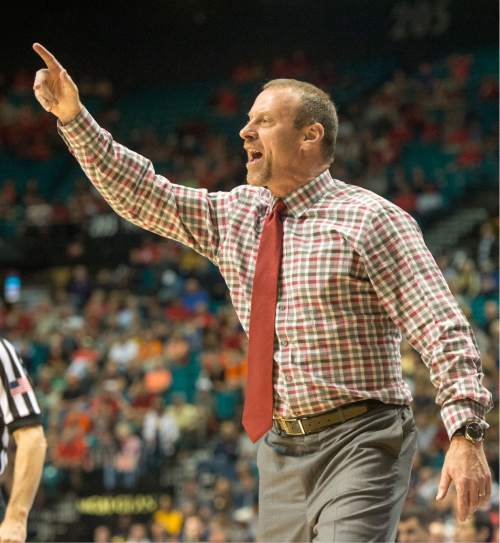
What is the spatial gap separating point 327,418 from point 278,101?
3.26 feet

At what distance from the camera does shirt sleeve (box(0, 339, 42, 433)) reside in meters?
4.03

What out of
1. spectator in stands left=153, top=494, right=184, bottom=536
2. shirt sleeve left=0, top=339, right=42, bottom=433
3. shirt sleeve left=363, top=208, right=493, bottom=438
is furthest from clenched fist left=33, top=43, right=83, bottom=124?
spectator in stands left=153, top=494, right=184, bottom=536

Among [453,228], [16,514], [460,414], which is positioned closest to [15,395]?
[16,514]

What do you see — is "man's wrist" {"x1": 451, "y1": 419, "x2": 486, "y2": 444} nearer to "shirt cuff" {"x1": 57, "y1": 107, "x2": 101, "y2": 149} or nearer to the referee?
"shirt cuff" {"x1": 57, "y1": 107, "x2": 101, "y2": 149}

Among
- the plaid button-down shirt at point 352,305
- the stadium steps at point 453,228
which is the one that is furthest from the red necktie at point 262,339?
the stadium steps at point 453,228

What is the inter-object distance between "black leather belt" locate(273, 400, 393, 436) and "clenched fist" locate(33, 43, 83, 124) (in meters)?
1.15

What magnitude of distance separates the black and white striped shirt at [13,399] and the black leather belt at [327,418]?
1393 mm

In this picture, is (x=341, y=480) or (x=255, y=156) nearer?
(x=341, y=480)

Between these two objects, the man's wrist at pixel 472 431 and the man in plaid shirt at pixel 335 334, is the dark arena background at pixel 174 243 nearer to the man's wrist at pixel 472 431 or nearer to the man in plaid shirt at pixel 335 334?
the man in plaid shirt at pixel 335 334

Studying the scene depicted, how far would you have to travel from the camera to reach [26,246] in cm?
1673

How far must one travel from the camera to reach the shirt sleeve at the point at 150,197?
3.28 metres

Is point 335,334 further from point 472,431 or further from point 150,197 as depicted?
point 150,197

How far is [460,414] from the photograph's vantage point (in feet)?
9.02

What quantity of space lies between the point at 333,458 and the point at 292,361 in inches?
11.8
